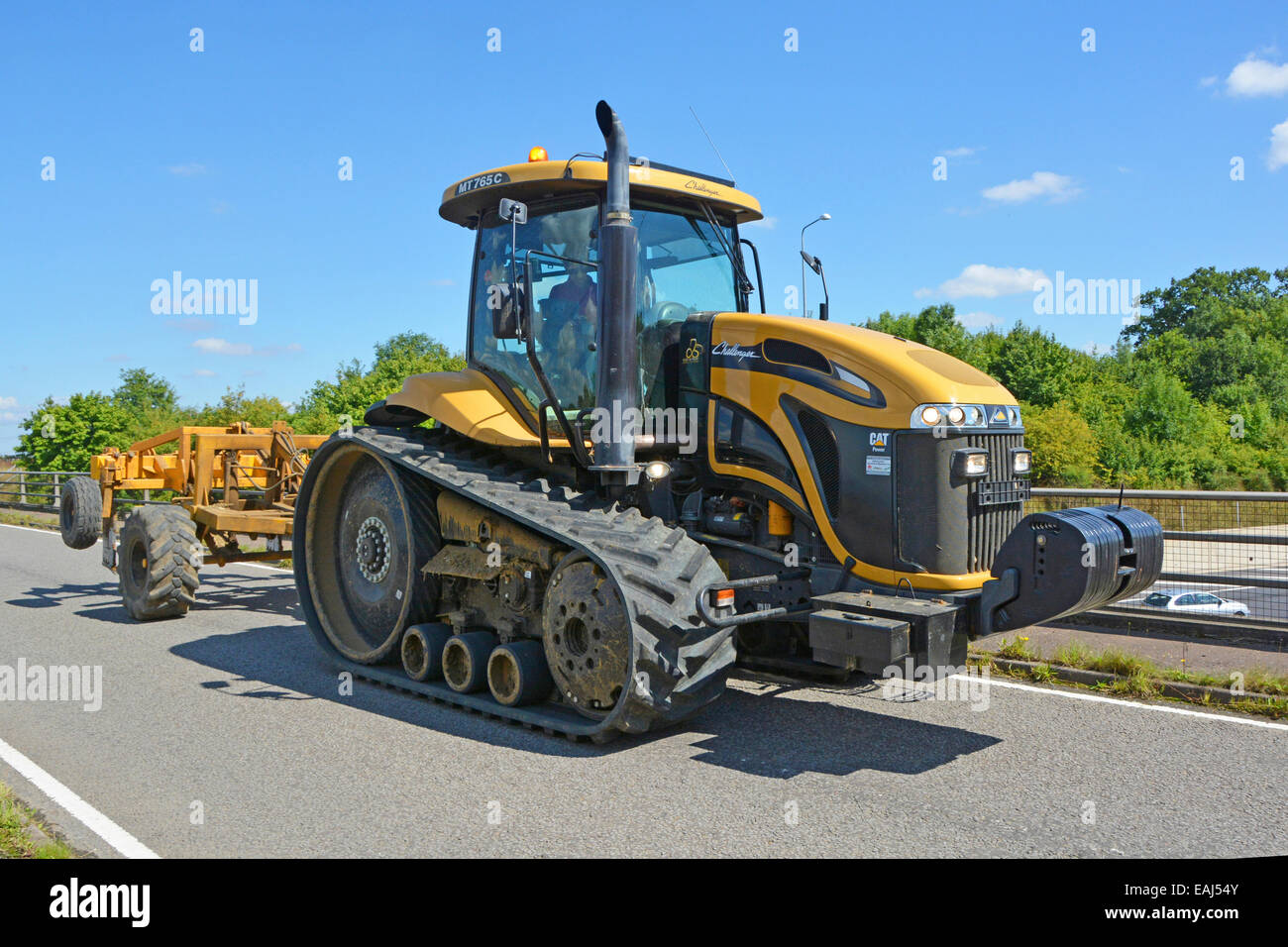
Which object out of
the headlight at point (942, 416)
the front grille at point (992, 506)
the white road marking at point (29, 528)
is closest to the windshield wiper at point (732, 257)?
the headlight at point (942, 416)

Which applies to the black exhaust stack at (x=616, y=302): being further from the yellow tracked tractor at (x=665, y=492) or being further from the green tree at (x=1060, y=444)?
the green tree at (x=1060, y=444)

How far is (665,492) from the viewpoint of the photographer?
22.4 feet

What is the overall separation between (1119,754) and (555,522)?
333 centimetres

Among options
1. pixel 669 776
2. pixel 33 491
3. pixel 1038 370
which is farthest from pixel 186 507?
pixel 1038 370

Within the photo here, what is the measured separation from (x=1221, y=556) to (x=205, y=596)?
10.0 meters

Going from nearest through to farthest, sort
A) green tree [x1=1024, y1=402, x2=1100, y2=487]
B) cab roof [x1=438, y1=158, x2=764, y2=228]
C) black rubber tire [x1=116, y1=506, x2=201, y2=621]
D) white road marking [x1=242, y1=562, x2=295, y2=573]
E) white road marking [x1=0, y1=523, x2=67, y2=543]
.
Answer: cab roof [x1=438, y1=158, x2=764, y2=228]
black rubber tire [x1=116, y1=506, x2=201, y2=621]
white road marking [x1=242, y1=562, x2=295, y2=573]
white road marking [x1=0, y1=523, x2=67, y2=543]
green tree [x1=1024, y1=402, x2=1100, y2=487]

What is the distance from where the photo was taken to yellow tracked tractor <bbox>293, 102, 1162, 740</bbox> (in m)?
5.44

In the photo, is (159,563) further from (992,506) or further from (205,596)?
(992,506)

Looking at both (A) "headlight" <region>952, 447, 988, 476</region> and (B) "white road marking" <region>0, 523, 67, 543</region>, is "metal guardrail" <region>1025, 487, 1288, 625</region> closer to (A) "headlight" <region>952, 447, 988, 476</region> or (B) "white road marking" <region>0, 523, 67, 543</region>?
(A) "headlight" <region>952, 447, 988, 476</region>

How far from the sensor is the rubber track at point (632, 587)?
536 cm

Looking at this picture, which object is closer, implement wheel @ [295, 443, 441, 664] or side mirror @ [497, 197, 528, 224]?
side mirror @ [497, 197, 528, 224]

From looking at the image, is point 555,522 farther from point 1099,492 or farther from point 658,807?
point 1099,492

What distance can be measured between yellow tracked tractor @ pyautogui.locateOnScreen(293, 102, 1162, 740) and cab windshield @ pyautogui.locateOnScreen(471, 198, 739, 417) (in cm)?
2

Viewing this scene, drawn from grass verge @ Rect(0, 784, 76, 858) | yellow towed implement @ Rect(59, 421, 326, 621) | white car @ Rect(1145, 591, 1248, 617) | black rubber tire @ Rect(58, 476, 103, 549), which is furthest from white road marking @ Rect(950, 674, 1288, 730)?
black rubber tire @ Rect(58, 476, 103, 549)
